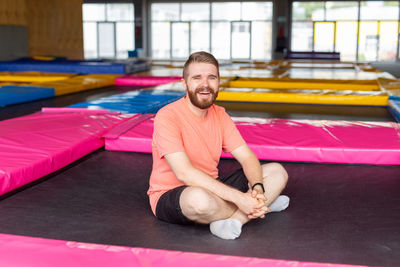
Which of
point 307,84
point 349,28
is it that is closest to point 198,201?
point 307,84

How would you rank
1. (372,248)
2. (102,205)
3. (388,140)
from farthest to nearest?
(388,140)
(102,205)
(372,248)

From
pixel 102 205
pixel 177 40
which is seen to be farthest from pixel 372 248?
pixel 177 40

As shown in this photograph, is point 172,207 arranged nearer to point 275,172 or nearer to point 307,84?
point 275,172

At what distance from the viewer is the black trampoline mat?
5.60 feet

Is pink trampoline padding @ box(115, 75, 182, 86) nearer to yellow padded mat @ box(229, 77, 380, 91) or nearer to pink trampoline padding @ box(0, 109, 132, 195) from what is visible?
yellow padded mat @ box(229, 77, 380, 91)

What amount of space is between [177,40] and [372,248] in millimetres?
20259

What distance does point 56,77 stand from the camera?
8.41m

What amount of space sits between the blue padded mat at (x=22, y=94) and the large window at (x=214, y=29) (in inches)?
595

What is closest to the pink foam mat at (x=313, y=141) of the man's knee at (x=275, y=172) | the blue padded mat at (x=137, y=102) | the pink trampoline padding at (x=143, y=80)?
the blue padded mat at (x=137, y=102)

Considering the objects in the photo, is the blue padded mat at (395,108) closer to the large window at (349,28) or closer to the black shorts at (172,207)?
the black shorts at (172,207)

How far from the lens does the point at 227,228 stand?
1.78 metres

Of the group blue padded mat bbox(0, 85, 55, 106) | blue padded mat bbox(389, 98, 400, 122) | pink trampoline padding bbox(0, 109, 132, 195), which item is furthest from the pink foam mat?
blue padded mat bbox(0, 85, 55, 106)

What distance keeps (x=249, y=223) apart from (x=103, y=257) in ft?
2.41

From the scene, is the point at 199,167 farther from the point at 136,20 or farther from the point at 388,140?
the point at 136,20
